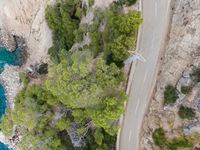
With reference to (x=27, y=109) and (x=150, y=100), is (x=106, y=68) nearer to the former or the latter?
(x=150, y=100)

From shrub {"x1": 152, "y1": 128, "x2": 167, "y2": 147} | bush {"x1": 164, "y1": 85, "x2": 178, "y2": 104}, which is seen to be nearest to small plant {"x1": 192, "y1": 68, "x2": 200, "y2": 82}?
bush {"x1": 164, "y1": 85, "x2": 178, "y2": 104}

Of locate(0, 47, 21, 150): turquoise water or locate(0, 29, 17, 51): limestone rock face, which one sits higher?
locate(0, 29, 17, 51): limestone rock face

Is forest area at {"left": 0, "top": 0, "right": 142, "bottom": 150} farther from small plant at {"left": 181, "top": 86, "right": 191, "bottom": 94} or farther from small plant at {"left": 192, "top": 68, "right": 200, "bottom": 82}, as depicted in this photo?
small plant at {"left": 192, "top": 68, "right": 200, "bottom": 82}

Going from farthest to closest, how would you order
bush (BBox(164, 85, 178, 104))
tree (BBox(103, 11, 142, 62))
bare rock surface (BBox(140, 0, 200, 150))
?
tree (BBox(103, 11, 142, 62))
bush (BBox(164, 85, 178, 104))
bare rock surface (BBox(140, 0, 200, 150))

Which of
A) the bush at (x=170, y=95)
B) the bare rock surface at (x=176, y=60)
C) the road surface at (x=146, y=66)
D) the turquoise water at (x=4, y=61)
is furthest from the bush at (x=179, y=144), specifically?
the turquoise water at (x=4, y=61)

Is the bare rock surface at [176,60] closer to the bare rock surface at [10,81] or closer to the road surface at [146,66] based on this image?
the road surface at [146,66]

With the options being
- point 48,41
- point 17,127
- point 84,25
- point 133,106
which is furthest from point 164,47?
point 17,127
